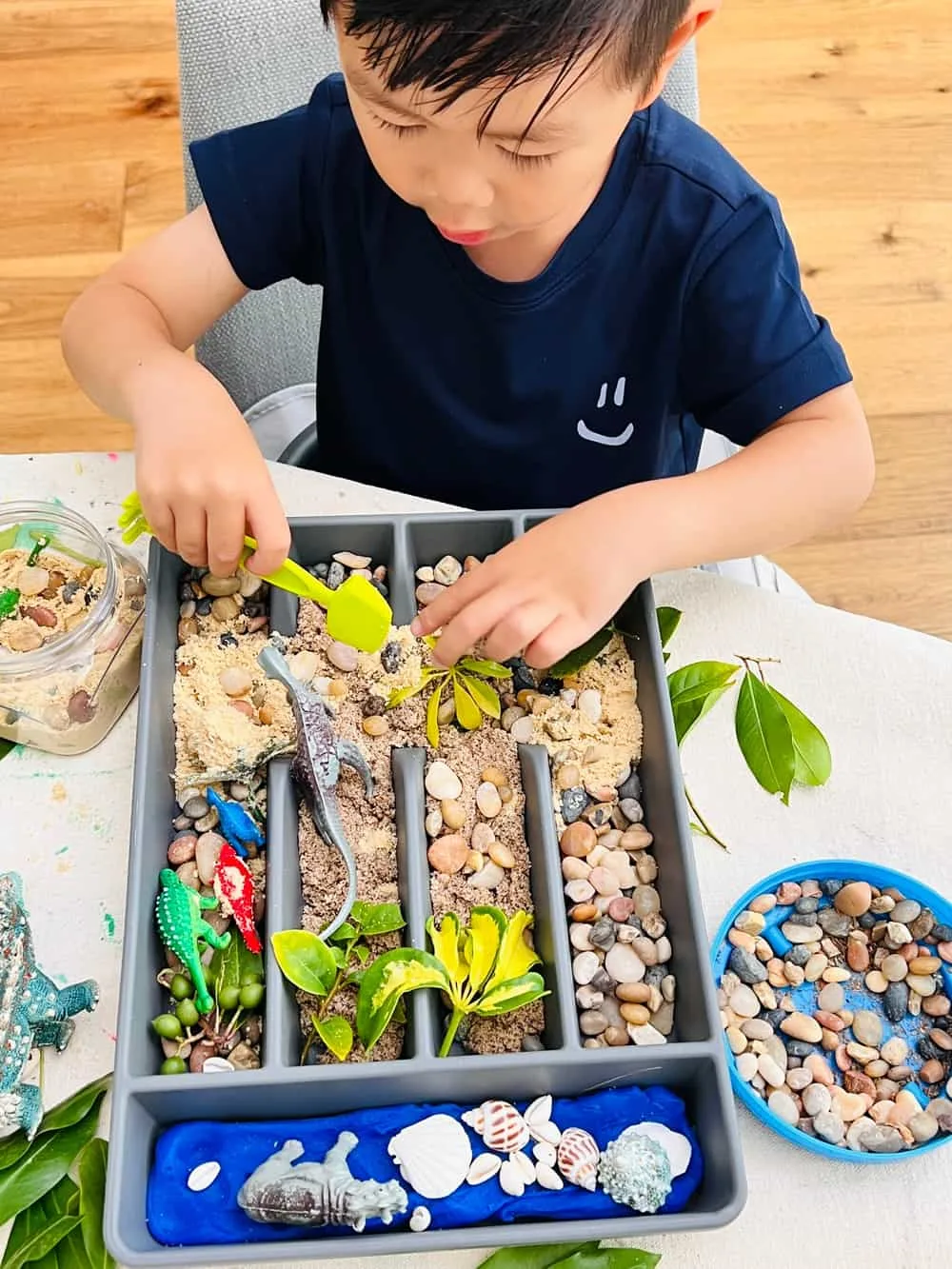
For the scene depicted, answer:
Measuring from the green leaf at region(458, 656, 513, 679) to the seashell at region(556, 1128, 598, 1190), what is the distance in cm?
27

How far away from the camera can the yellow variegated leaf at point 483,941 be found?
0.63m

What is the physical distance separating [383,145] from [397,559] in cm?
26

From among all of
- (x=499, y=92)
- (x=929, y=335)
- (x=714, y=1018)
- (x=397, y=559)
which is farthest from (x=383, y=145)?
(x=929, y=335)

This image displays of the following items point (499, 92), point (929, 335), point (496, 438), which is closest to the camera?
point (499, 92)

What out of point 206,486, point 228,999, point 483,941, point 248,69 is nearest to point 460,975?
point 483,941

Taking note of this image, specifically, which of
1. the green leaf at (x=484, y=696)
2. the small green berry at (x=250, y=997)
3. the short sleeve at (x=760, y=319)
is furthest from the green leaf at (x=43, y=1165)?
the short sleeve at (x=760, y=319)

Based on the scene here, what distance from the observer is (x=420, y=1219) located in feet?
1.88

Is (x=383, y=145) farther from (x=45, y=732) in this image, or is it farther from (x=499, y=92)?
(x=45, y=732)

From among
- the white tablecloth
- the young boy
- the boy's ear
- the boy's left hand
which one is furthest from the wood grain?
the boy's ear

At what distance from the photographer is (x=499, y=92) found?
567 millimetres

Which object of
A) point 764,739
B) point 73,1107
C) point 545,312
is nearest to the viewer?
point 73,1107

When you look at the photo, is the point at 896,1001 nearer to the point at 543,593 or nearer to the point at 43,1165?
the point at 543,593

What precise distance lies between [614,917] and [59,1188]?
1.09ft

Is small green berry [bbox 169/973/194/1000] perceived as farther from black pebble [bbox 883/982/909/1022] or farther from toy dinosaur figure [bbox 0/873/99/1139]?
black pebble [bbox 883/982/909/1022]
